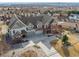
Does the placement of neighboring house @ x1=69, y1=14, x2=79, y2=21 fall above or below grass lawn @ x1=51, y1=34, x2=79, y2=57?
above

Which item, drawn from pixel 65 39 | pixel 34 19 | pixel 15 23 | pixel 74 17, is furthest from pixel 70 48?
pixel 15 23

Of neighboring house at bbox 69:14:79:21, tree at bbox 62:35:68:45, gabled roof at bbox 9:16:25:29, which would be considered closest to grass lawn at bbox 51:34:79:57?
tree at bbox 62:35:68:45

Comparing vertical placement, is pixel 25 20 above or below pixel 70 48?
above

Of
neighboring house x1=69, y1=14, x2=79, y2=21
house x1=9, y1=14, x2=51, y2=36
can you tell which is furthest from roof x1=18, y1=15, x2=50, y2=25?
neighboring house x1=69, y1=14, x2=79, y2=21

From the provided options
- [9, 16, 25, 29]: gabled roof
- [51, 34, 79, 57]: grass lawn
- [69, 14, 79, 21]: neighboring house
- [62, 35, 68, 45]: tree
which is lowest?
[51, 34, 79, 57]: grass lawn

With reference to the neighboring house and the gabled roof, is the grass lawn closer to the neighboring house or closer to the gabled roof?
the neighboring house

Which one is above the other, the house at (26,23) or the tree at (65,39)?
the house at (26,23)

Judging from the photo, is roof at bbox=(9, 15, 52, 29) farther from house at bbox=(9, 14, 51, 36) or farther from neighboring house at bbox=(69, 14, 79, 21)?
neighboring house at bbox=(69, 14, 79, 21)

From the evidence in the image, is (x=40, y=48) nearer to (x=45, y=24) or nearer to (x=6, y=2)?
(x=45, y=24)

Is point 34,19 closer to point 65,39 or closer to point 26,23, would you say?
point 26,23

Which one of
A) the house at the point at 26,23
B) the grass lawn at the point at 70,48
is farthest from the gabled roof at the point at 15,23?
the grass lawn at the point at 70,48

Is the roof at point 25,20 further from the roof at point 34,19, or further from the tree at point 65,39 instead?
the tree at point 65,39

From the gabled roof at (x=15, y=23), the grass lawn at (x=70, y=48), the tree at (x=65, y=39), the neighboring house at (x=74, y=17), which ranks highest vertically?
the neighboring house at (x=74, y=17)
